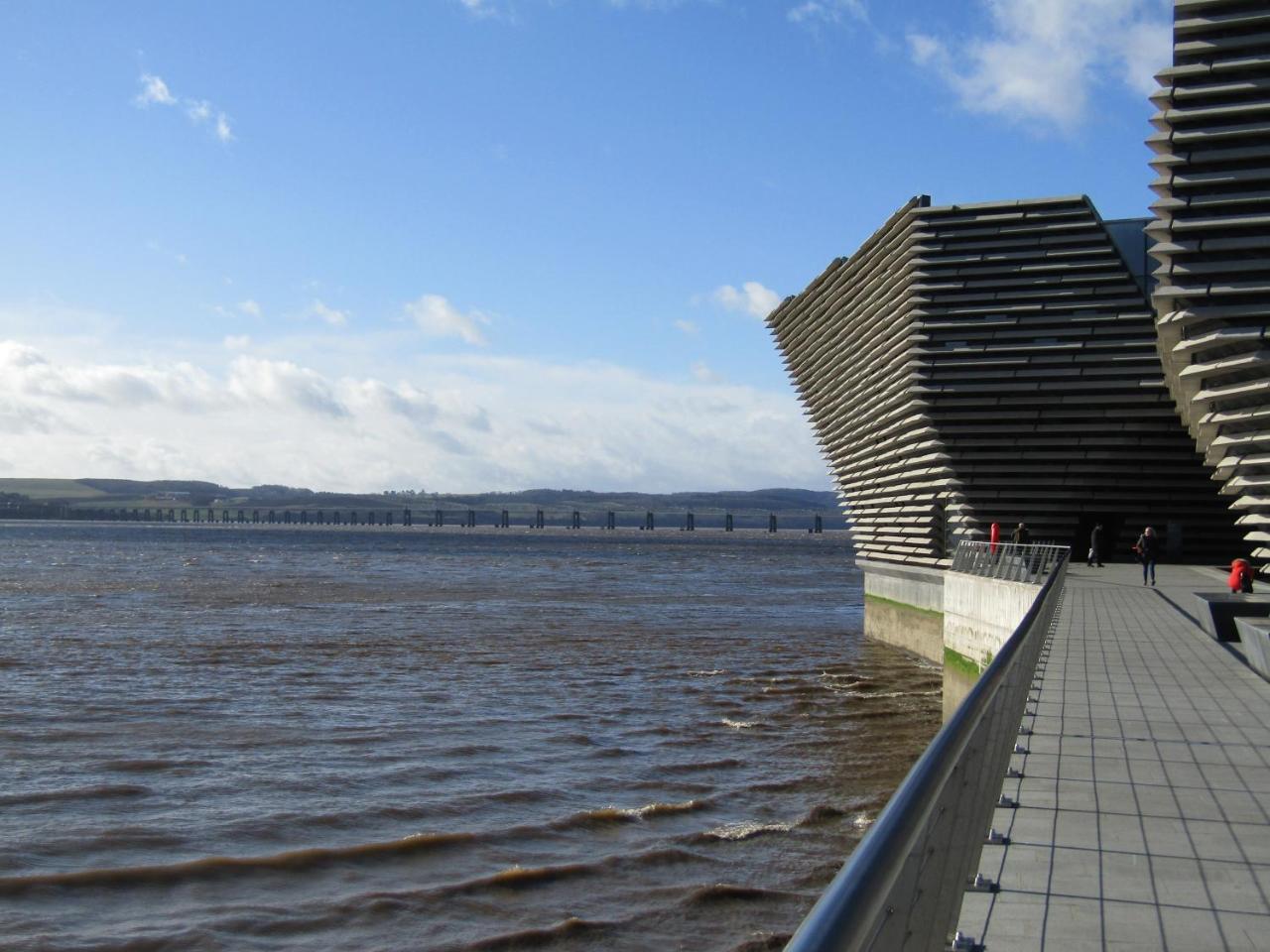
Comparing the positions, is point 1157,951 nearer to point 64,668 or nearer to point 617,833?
point 617,833

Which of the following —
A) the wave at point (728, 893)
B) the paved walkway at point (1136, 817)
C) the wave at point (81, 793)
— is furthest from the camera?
the wave at point (81, 793)

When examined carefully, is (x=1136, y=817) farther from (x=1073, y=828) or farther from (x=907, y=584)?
(x=907, y=584)

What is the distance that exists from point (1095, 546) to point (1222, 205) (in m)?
12.5

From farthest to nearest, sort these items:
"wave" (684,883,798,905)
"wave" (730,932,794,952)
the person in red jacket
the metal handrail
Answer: the person in red jacket, "wave" (684,883,798,905), "wave" (730,932,794,952), the metal handrail

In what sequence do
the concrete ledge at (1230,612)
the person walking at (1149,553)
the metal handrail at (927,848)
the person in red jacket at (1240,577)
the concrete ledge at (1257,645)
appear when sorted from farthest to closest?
the person walking at (1149,553), the person in red jacket at (1240,577), the concrete ledge at (1230,612), the concrete ledge at (1257,645), the metal handrail at (927,848)

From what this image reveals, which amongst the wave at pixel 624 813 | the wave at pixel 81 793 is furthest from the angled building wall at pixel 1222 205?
the wave at pixel 81 793

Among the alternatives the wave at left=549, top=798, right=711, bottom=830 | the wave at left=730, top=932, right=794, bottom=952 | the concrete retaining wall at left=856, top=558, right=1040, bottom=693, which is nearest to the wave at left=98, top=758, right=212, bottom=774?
the wave at left=549, top=798, right=711, bottom=830

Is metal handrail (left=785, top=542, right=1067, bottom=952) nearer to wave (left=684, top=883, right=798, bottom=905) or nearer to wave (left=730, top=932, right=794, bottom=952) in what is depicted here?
wave (left=730, top=932, right=794, bottom=952)

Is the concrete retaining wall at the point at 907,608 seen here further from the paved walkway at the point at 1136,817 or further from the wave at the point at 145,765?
the wave at the point at 145,765

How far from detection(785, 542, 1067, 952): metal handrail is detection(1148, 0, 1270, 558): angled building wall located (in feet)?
61.9

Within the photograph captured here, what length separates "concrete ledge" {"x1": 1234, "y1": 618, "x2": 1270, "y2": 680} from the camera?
12.7 meters

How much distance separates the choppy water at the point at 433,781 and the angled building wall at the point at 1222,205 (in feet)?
25.8

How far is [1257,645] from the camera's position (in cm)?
1305

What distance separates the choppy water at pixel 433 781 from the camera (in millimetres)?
11055
